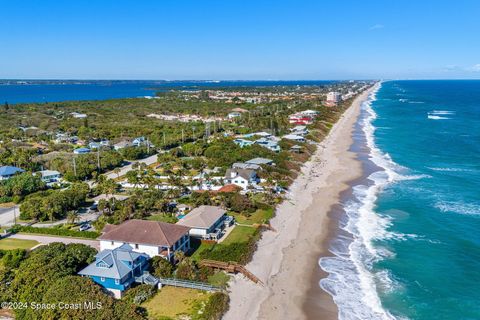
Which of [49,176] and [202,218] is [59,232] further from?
[49,176]

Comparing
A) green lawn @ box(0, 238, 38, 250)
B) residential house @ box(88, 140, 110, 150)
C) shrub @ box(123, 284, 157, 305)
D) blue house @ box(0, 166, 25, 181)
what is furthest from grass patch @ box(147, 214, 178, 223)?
residential house @ box(88, 140, 110, 150)

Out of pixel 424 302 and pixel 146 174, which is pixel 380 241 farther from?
pixel 146 174

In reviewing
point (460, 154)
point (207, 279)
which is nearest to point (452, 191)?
point (460, 154)

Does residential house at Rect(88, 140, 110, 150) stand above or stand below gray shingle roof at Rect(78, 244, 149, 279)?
below

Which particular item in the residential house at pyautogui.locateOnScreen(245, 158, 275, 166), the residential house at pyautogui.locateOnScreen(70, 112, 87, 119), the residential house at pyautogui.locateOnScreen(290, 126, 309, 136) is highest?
the residential house at pyautogui.locateOnScreen(70, 112, 87, 119)

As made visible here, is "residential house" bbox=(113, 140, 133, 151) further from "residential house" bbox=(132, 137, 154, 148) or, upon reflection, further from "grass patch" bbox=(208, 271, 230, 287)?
"grass patch" bbox=(208, 271, 230, 287)

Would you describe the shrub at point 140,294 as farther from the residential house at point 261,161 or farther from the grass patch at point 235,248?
the residential house at point 261,161
